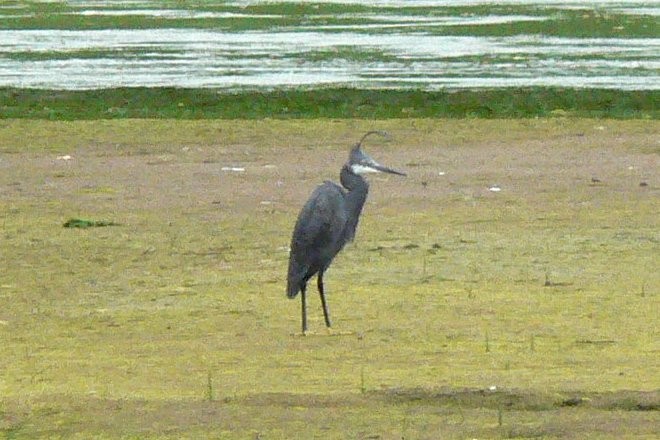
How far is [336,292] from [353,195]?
3.84ft

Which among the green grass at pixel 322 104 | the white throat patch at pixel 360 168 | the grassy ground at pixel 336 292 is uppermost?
the white throat patch at pixel 360 168

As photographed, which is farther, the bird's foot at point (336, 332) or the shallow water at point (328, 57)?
the shallow water at point (328, 57)

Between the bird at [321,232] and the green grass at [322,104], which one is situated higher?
the bird at [321,232]

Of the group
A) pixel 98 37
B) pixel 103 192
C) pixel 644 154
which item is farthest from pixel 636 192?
pixel 98 37

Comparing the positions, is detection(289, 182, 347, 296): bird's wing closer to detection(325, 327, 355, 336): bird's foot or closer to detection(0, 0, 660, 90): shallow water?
detection(325, 327, 355, 336): bird's foot

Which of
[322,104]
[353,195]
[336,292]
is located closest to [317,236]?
[353,195]

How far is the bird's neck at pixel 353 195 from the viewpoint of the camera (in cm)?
979

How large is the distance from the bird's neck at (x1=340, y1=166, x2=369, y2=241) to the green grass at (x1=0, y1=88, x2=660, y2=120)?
11130mm

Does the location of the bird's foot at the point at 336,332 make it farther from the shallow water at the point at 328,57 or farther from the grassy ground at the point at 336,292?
the shallow water at the point at 328,57

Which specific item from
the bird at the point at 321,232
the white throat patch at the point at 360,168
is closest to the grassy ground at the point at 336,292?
the bird at the point at 321,232

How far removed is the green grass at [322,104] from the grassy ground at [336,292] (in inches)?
83.3

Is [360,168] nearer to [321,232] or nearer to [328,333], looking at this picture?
[321,232]

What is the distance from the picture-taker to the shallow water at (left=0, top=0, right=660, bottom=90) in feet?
83.8

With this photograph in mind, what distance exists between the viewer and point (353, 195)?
32.2ft
